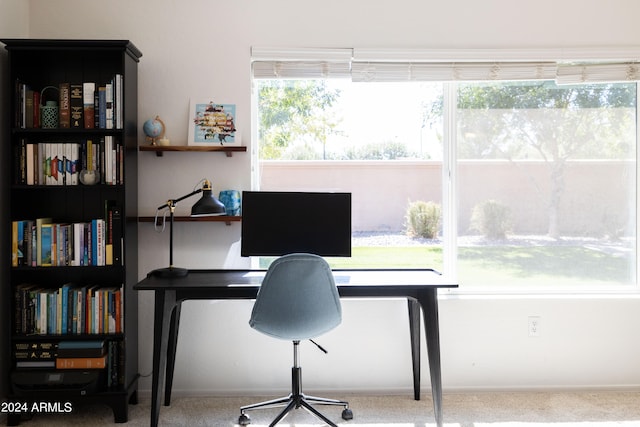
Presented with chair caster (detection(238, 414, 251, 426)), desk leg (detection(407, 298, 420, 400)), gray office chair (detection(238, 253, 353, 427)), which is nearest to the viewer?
gray office chair (detection(238, 253, 353, 427))

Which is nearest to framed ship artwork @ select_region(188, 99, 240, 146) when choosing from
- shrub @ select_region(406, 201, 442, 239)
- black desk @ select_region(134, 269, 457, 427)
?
black desk @ select_region(134, 269, 457, 427)

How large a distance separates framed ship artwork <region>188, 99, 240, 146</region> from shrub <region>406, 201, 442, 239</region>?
112cm

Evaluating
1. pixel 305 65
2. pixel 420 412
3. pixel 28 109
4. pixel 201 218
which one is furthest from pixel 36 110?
pixel 420 412

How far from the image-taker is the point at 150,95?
3.17m

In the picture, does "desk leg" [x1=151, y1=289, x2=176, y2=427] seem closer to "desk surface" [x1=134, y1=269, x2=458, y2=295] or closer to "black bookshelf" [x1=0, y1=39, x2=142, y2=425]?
"desk surface" [x1=134, y1=269, x2=458, y2=295]

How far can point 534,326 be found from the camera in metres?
3.27

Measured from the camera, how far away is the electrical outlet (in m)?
3.27

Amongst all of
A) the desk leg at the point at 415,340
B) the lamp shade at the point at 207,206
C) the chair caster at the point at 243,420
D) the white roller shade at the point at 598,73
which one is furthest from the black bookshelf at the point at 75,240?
the white roller shade at the point at 598,73

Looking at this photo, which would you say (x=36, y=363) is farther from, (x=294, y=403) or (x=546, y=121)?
(x=546, y=121)

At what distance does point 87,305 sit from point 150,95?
120 centimetres

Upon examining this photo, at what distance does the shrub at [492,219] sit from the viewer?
11.0ft

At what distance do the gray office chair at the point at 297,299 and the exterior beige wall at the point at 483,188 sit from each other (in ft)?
3.01

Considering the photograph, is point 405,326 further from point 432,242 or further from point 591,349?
point 591,349

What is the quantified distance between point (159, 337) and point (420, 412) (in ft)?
4.66
